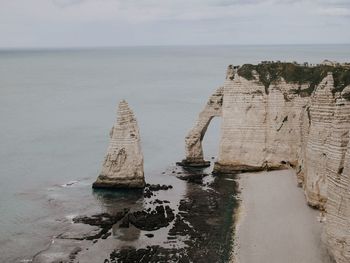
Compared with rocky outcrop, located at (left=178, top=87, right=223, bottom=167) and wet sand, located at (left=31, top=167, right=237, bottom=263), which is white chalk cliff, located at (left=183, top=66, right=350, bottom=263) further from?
wet sand, located at (left=31, top=167, right=237, bottom=263)

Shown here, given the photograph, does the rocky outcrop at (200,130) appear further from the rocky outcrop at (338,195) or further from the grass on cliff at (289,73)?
the rocky outcrop at (338,195)

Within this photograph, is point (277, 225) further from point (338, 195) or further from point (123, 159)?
point (123, 159)

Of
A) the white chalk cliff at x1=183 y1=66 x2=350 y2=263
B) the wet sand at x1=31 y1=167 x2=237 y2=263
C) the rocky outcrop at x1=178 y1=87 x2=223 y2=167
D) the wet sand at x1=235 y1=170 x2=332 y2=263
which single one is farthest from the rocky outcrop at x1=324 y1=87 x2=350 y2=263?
the rocky outcrop at x1=178 y1=87 x2=223 y2=167

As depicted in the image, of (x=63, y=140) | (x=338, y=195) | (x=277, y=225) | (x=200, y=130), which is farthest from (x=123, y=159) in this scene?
(x=63, y=140)

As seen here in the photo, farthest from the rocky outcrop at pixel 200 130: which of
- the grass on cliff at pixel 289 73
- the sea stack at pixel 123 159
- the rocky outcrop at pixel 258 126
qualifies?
the sea stack at pixel 123 159

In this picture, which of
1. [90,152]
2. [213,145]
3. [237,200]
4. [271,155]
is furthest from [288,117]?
[90,152]
